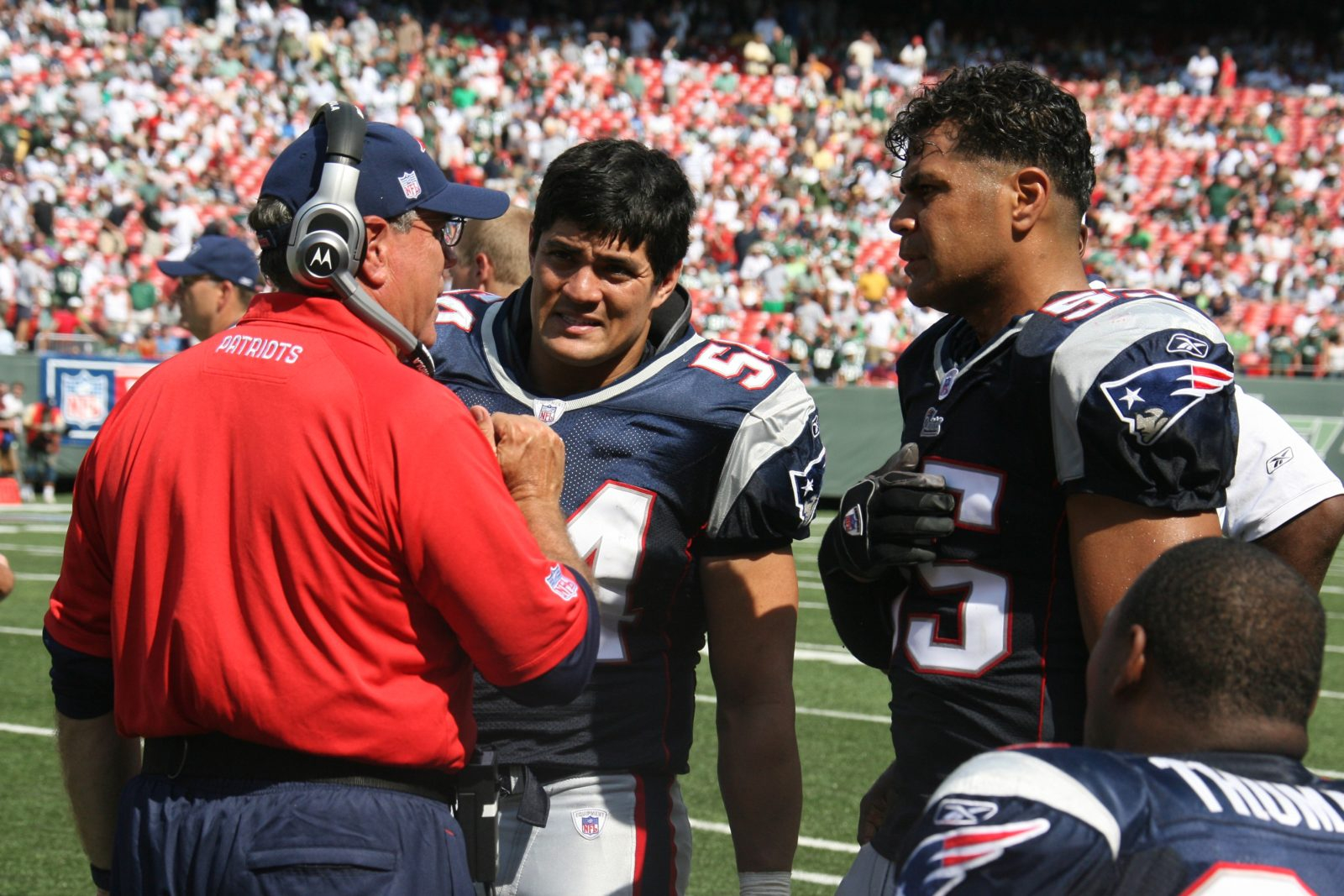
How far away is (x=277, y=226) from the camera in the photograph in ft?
7.27

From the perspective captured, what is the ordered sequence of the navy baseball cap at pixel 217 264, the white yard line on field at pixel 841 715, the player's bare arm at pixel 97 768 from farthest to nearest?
the white yard line on field at pixel 841 715 < the navy baseball cap at pixel 217 264 < the player's bare arm at pixel 97 768

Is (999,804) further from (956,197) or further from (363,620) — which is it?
(956,197)

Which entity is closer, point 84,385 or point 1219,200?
point 84,385

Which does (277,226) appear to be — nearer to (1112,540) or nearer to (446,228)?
(446,228)

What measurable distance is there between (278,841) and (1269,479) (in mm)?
1946

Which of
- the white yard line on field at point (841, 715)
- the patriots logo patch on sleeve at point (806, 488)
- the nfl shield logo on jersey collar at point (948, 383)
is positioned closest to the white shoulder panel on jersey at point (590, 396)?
the patriots logo patch on sleeve at point (806, 488)

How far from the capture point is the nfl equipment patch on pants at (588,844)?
105 inches

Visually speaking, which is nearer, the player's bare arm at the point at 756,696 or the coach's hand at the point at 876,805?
the coach's hand at the point at 876,805

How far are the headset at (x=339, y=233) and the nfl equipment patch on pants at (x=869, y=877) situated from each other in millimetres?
1129

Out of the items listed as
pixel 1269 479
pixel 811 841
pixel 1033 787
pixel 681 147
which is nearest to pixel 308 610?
pixel 1033 787

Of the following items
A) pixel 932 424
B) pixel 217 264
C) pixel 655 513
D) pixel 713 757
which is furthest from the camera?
pixel 713 757

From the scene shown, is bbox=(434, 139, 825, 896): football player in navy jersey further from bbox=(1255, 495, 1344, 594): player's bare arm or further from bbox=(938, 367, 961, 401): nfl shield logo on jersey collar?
bbox=(1255, 495, 1344, 594): player's bare arm

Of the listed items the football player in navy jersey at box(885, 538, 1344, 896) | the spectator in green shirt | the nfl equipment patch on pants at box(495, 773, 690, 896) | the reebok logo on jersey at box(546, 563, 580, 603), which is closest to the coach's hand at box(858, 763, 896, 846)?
the nfl equipment patch on pants at box(495, 773, 690, 896)

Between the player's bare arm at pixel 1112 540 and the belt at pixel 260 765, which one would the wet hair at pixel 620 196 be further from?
the belt at pixel 260 765
